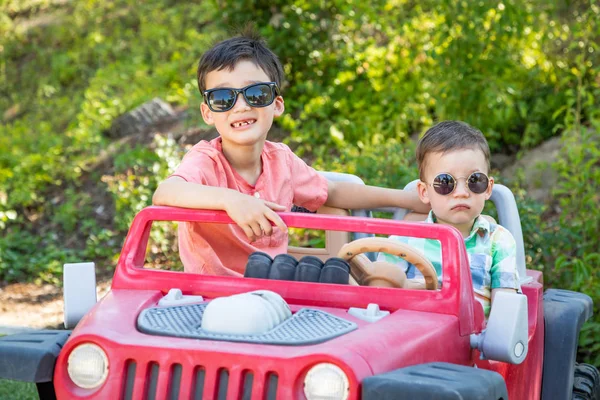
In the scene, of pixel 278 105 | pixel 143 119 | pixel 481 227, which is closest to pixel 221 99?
pixel 278 105

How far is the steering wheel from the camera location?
9.54 feet

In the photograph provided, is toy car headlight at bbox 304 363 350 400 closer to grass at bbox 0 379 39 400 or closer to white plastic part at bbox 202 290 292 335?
white plastic part at bbox 202 290 292 335

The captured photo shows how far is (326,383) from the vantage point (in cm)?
232

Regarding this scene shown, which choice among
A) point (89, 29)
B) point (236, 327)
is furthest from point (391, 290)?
point (89, 29)

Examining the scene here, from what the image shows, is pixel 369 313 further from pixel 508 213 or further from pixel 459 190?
pixel 508 213

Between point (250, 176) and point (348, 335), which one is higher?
point (250, 176)

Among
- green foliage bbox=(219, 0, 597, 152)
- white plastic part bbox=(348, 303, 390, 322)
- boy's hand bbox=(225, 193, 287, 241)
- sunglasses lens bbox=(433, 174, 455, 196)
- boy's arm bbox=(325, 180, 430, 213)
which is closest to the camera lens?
white plastic part bbox=(348, 303, 390, 322)

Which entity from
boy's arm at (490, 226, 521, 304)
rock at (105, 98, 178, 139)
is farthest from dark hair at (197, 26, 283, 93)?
rock at (105, 98, 178, 139)

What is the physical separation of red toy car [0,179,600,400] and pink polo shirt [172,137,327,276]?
14.1 inches

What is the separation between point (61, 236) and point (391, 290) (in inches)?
202

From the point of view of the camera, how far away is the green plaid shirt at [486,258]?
337cm

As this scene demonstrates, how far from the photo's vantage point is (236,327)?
251 cm

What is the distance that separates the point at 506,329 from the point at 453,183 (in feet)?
2.40

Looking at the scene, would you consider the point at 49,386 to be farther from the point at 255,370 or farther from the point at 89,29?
the point at 89,29
